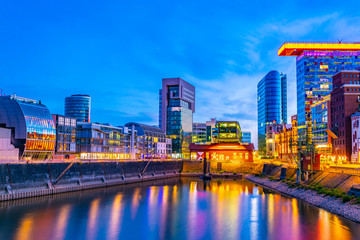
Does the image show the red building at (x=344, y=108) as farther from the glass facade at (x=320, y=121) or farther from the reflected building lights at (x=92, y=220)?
the reflected building lights at (x=92, y=220)

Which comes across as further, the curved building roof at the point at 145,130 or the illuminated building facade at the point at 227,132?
the illuminated building facade at the point at 227,132

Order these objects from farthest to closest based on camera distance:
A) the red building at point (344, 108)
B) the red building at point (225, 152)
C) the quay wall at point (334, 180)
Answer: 1. the red building at point (225, 152)
2. the red building at point (344, 108)
3. the quay wall at point (334, 180)

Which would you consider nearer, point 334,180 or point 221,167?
point 334,180

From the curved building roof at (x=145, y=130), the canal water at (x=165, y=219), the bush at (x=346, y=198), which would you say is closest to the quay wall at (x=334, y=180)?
the bush at (x=346, y=198)

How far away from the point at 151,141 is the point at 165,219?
131000 mm

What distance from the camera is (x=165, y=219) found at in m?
50.5

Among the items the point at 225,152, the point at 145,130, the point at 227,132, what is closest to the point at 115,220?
the point at 225,152

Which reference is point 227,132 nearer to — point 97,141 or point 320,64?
point 320,64

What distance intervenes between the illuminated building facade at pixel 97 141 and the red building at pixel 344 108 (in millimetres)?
86201

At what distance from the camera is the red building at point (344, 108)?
113m

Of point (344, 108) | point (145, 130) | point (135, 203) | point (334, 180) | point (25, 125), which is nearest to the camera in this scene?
point (135, 203)

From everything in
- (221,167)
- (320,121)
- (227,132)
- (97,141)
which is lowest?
(221,167)

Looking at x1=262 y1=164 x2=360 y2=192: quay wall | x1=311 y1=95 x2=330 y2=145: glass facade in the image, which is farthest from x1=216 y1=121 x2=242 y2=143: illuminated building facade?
x1=262 y1=164 x2=360 y2=192: quay wall

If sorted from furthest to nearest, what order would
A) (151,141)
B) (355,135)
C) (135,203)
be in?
(151,141), (355,135), (135,203)
